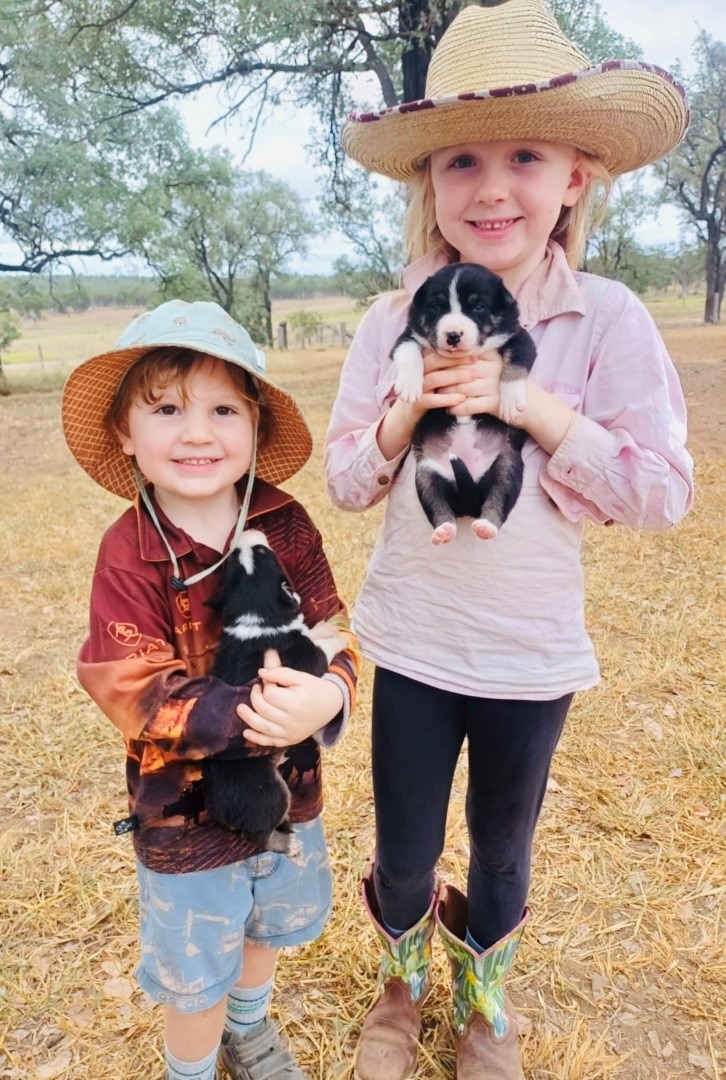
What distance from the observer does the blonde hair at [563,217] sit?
5.69ft

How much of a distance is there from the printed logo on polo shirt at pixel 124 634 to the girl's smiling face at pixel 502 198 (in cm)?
103

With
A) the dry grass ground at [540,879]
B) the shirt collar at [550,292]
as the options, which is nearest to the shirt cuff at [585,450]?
the shirt collar at [550,292]

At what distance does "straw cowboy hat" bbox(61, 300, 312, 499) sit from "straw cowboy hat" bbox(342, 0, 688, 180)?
54 cm

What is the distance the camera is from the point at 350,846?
300 cm

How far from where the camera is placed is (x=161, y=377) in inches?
60.7

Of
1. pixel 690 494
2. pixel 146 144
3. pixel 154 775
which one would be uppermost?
pixel 146 144

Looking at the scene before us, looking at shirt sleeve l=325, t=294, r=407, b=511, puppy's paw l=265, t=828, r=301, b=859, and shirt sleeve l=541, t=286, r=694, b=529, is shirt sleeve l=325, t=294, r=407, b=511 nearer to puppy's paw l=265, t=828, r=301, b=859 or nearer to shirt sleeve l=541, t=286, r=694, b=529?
shirt sleeve l=541, t=286, r=694, b=529

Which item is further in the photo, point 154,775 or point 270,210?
point 270,210

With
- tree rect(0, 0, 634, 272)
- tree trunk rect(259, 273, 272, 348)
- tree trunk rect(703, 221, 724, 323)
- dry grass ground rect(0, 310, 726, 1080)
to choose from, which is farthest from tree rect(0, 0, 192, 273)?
tree trunk rect(703, 221, 724, 323)

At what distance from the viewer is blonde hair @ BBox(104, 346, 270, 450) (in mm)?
1541

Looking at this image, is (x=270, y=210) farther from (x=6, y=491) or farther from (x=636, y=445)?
(x=636, y=445)

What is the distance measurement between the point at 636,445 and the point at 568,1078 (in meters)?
1.72

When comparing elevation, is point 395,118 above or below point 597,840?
above

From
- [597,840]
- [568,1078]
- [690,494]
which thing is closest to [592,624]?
[597,840]
